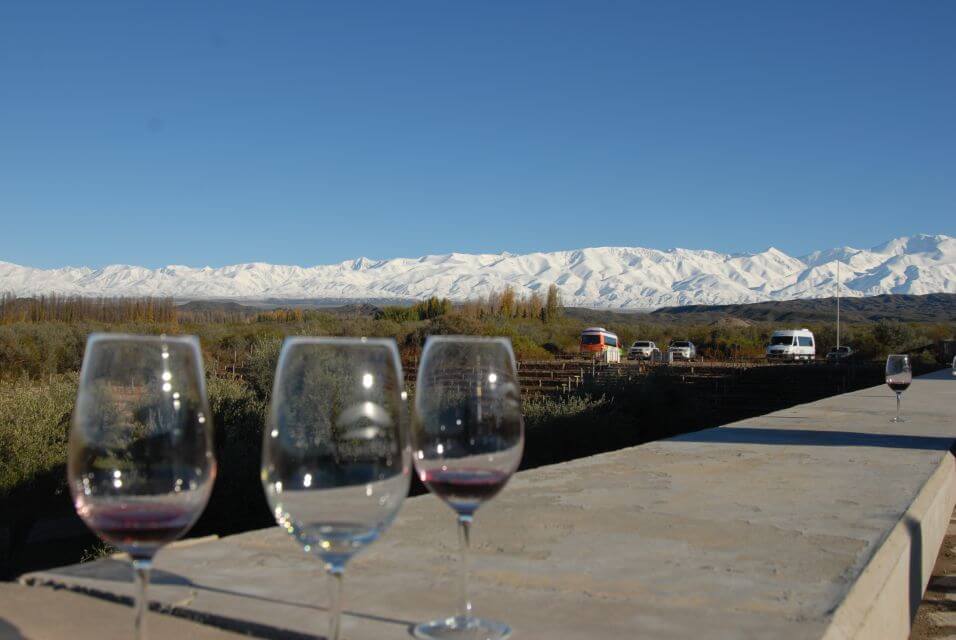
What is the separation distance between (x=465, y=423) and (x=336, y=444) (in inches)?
16.1

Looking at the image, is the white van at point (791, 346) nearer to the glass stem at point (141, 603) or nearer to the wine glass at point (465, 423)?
the wine glass at point (465, 423)

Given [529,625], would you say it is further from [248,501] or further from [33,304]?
[33,304]

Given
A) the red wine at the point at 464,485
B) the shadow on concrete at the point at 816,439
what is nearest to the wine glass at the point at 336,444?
the red wine at the point at 464,485

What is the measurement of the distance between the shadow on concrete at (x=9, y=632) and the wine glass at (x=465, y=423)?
86cm

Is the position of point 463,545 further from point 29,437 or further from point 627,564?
point 29,437

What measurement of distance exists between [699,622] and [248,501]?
7801 mm

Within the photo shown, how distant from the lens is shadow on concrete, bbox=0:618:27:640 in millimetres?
1835

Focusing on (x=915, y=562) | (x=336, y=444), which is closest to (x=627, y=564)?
(x=915, y=562)

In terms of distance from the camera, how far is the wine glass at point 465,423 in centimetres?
164

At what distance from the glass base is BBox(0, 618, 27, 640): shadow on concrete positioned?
0.76m

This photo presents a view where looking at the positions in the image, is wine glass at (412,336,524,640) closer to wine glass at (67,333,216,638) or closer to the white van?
wine glass at (67,333,216,638)

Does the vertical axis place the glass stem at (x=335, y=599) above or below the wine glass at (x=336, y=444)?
below

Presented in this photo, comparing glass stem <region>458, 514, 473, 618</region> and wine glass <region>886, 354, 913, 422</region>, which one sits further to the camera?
wine glass <region>886, 354, 913, 422</region>

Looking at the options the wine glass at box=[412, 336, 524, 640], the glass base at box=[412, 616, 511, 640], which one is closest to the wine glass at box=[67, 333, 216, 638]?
the wine glass at box=[412, 336, 524, 640]
